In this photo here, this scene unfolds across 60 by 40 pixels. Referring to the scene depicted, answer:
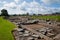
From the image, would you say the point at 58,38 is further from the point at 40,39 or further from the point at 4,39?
the point at 4,39

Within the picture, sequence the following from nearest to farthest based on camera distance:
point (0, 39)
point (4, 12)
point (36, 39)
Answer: point (0, 39) → point (36, 39) → point (4, 12)

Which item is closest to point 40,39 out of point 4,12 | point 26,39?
point 26,39

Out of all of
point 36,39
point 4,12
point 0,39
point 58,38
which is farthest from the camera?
point 4,12

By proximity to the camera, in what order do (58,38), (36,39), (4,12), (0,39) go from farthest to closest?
(4,12) → (58,38) → (36,39) → (0,39)

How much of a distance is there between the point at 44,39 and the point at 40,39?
14.4 inches

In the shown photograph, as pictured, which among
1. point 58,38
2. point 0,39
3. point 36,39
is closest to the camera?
point 0,39

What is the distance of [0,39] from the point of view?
11609 mm

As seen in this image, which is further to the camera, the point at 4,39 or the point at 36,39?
the point at 36,39

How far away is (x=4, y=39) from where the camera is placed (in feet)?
38.3

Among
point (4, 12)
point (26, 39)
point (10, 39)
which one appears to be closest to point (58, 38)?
point (26, 39)

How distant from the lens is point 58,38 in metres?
14.1

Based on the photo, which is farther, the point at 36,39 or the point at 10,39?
the point at 36,39

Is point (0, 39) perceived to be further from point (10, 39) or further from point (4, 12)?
point (4, 12)

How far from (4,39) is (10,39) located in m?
0.46
